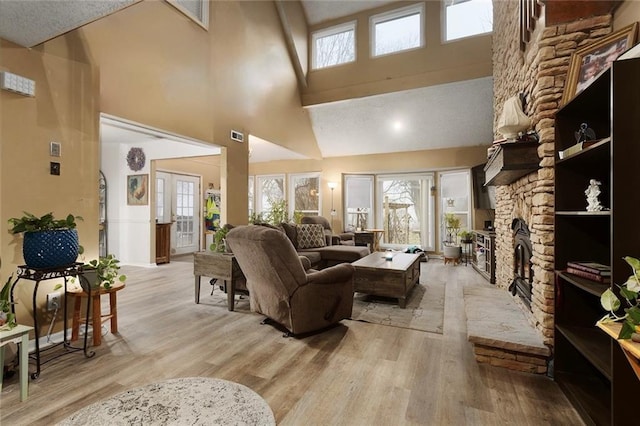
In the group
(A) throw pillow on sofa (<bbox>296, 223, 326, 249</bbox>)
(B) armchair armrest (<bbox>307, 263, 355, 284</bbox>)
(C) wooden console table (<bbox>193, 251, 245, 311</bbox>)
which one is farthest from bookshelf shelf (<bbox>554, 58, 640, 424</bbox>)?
(A) throw pillow on sofa (<bbox>296, 223, 326, 249</bbox>)

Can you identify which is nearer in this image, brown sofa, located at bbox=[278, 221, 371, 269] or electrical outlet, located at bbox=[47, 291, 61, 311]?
electrical outlet, located at bbox=[47, 291, 61, 311]

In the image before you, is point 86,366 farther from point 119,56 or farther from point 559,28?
point 559,28

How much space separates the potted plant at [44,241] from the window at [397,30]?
6279mm

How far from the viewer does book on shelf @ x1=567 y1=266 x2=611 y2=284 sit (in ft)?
5.47

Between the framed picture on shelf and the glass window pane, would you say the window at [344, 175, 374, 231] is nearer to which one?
the glass window pane

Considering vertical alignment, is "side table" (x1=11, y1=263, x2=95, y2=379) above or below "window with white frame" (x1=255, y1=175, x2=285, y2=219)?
below

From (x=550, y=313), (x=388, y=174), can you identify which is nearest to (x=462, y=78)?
(x=388, y=174)

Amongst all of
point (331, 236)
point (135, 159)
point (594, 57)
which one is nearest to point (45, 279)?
point (594, 57)

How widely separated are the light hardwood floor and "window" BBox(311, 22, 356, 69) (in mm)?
5897

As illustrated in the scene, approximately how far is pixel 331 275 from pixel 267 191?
6.68m

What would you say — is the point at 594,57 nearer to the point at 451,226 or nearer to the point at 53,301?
the point at 53,301

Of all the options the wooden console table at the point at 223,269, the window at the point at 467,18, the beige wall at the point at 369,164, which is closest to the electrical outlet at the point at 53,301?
the wooden console table at the point at 223,269

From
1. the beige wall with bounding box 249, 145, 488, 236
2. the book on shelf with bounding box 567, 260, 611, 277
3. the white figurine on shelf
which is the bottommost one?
the book on shelf with bounding box 567, 260, 611, 277

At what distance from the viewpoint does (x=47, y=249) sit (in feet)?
7.39
